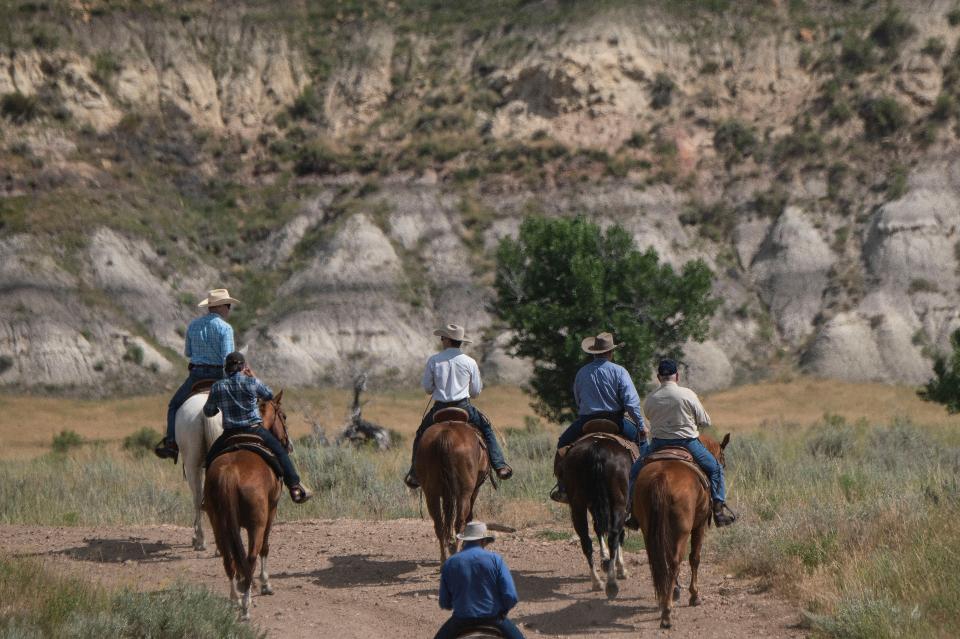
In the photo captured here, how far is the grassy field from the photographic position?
37.2 feet

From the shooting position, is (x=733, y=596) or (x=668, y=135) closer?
(x=733, y=596)

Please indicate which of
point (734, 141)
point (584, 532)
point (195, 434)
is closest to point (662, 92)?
point (734, 141)

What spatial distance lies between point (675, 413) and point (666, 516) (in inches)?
51.4

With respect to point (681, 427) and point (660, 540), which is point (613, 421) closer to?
point (681, 427)

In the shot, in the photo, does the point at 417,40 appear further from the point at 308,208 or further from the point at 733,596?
the point at 733,596

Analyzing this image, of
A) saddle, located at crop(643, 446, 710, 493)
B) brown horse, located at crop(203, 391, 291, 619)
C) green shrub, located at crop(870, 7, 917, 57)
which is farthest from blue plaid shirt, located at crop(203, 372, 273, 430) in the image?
green shrub, located at crop(870, 7, 917, 57)

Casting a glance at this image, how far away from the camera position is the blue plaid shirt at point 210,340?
1536 centimetres

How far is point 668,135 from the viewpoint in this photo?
221 ft

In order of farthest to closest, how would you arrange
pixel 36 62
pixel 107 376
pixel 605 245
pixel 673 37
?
1. pixel 673 37
2. pixel 36 62
3. pixel 107 376
4. pixel 605 245

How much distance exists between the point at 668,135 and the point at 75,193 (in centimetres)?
3222

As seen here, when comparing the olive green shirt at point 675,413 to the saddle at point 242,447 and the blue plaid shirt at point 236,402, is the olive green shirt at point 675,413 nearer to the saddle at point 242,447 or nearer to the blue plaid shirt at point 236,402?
the saddle at point 242,447

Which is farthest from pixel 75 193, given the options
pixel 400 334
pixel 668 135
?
pixel 668 135

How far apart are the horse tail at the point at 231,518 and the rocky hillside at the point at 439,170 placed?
43.1 m

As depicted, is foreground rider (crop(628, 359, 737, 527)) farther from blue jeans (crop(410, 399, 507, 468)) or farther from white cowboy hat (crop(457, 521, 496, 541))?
white cowboy hat (crop(457, 521, 496, 541))
